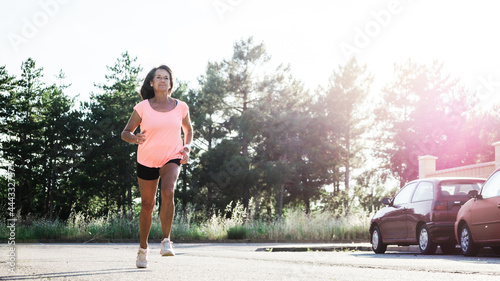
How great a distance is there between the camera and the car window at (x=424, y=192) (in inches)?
490

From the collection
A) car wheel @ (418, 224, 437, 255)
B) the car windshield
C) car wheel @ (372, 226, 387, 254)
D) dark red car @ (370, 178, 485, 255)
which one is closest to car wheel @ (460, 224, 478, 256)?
dark red car @ (370, 178, 485, 255)

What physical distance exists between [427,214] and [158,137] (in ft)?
25.0

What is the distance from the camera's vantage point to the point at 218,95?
46.2m

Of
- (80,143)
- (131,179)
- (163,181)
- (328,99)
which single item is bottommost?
(163,181)

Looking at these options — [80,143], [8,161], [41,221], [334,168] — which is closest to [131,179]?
[80,143]

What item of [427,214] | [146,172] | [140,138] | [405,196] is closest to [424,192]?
[427,214]

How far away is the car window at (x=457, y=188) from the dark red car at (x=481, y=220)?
0.92 metres

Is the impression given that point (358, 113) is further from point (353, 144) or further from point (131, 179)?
point (131, 179)

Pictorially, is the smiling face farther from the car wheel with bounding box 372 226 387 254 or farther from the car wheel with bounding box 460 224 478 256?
the car wheel with bounding box 372 226 387 254

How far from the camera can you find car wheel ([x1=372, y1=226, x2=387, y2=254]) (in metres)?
14.0

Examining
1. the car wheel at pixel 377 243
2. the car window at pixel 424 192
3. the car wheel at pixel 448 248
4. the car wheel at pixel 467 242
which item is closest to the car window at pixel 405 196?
the car window at pixel 424 192

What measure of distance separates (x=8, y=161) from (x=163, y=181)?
46473mm

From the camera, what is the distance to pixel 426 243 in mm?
12148

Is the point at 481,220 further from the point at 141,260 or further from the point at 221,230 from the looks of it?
the point at 221,230
